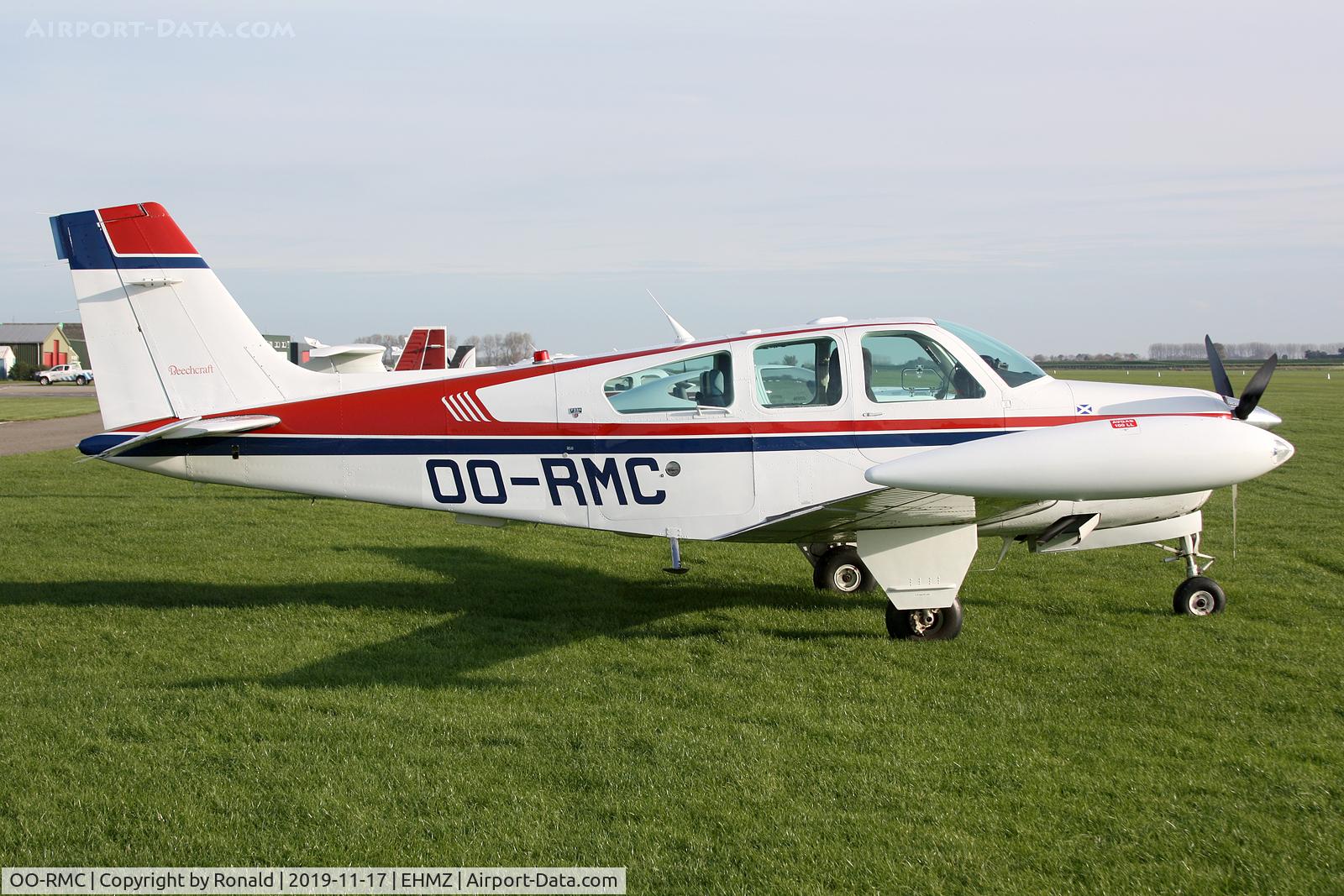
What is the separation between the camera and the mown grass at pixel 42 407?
1424 inches

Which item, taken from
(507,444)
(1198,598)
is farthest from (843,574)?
(507,444)

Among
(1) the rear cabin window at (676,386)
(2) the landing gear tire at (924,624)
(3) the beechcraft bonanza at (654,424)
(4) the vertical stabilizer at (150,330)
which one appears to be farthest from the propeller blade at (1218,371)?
(4) the vertical stabilizer at (150,330)

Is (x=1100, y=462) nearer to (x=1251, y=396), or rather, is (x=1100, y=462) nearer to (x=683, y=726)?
(x=1251, y=396)

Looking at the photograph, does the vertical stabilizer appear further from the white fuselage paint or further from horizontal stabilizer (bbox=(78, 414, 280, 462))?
the white fuselage paint

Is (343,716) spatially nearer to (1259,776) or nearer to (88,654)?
(88,654)

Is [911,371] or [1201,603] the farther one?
[1201,603]

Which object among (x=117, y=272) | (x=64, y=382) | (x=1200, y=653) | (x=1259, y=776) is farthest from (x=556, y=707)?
(x=64, y=382)

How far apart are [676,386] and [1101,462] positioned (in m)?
3.06

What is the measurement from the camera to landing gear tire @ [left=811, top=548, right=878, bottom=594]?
30.5 feet

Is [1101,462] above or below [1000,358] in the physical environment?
below

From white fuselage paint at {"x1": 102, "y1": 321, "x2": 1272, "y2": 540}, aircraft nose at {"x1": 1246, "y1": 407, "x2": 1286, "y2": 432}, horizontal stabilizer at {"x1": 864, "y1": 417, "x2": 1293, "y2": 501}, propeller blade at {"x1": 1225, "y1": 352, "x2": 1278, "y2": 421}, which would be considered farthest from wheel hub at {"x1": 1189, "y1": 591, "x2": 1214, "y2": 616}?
horizontal stabilizer at {"x1": 864, "y1": 417, "x2": 1293, "y2": 501}

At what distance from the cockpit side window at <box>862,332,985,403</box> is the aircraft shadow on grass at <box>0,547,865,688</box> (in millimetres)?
1842

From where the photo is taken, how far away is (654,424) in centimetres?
768

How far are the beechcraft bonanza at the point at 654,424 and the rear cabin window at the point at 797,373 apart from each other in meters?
0.01
